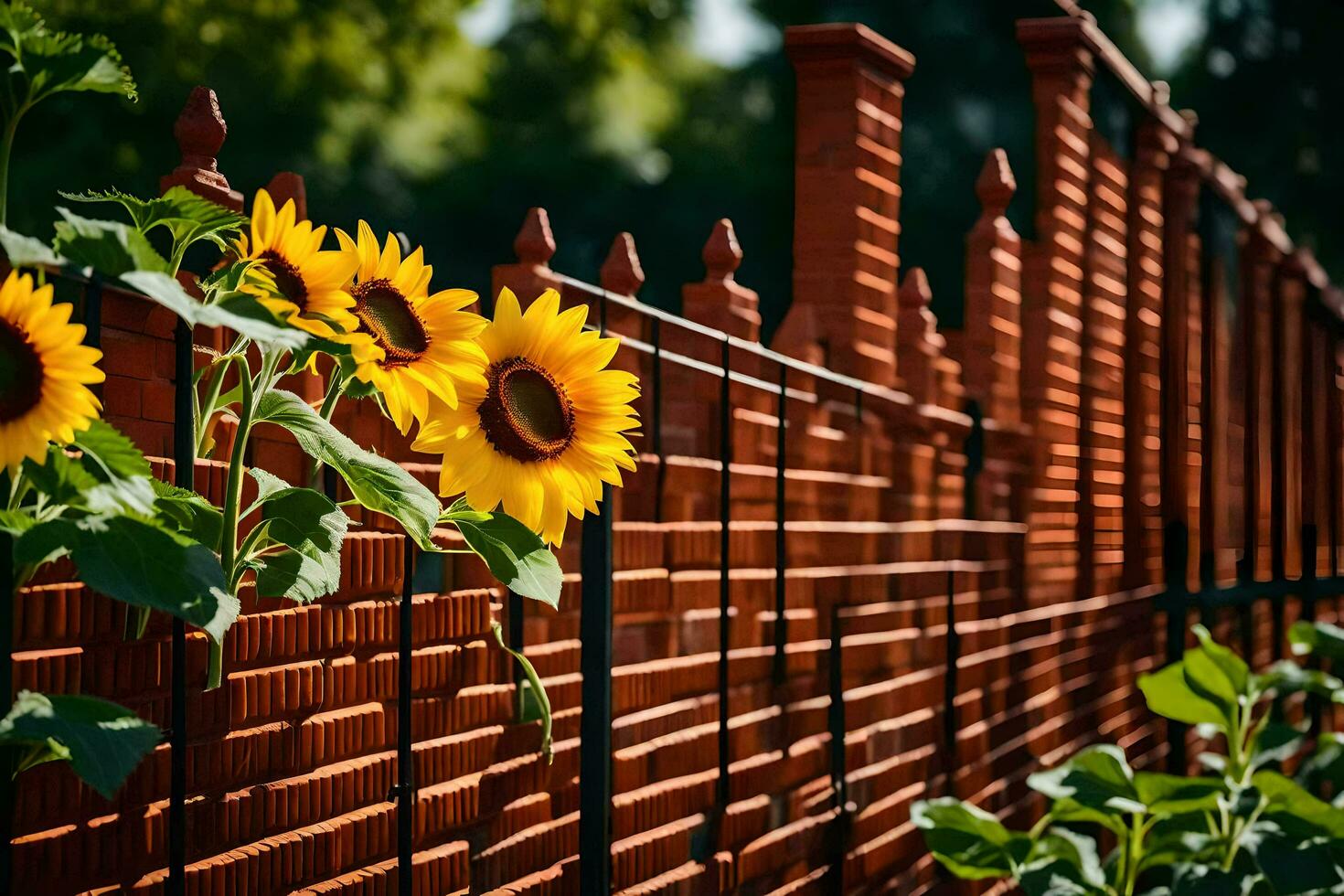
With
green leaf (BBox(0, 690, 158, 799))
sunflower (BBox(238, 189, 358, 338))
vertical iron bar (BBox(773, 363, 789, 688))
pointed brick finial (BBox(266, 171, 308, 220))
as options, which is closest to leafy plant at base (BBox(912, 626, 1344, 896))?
vertical iron bar (BBox(773, 363, 789, 688))

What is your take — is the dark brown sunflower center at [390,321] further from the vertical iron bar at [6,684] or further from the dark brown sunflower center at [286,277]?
the vertical iron bar at [6,684]

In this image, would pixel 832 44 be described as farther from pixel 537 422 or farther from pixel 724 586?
pixel 537 422

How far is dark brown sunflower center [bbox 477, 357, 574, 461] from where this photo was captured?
1895mm

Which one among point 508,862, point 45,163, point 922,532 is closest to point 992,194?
point 922,532

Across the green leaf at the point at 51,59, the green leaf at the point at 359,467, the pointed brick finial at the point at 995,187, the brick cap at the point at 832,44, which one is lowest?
the green leaf at the point at 359,467

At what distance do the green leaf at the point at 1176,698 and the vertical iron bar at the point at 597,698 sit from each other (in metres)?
2.10

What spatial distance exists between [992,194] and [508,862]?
296 cm

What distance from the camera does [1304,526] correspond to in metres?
7.98

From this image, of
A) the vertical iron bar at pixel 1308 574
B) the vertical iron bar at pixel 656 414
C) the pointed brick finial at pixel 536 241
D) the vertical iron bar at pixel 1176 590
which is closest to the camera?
the pointed brick finial at pixel 536 241

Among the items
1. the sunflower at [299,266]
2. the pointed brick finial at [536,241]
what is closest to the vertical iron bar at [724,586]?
the pointed brick finial at [536,241]

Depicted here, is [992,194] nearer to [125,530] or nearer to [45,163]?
[125,530]

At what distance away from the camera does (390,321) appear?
1.79m

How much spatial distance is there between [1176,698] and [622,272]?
1977mm

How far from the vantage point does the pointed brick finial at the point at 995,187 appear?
5066mm
